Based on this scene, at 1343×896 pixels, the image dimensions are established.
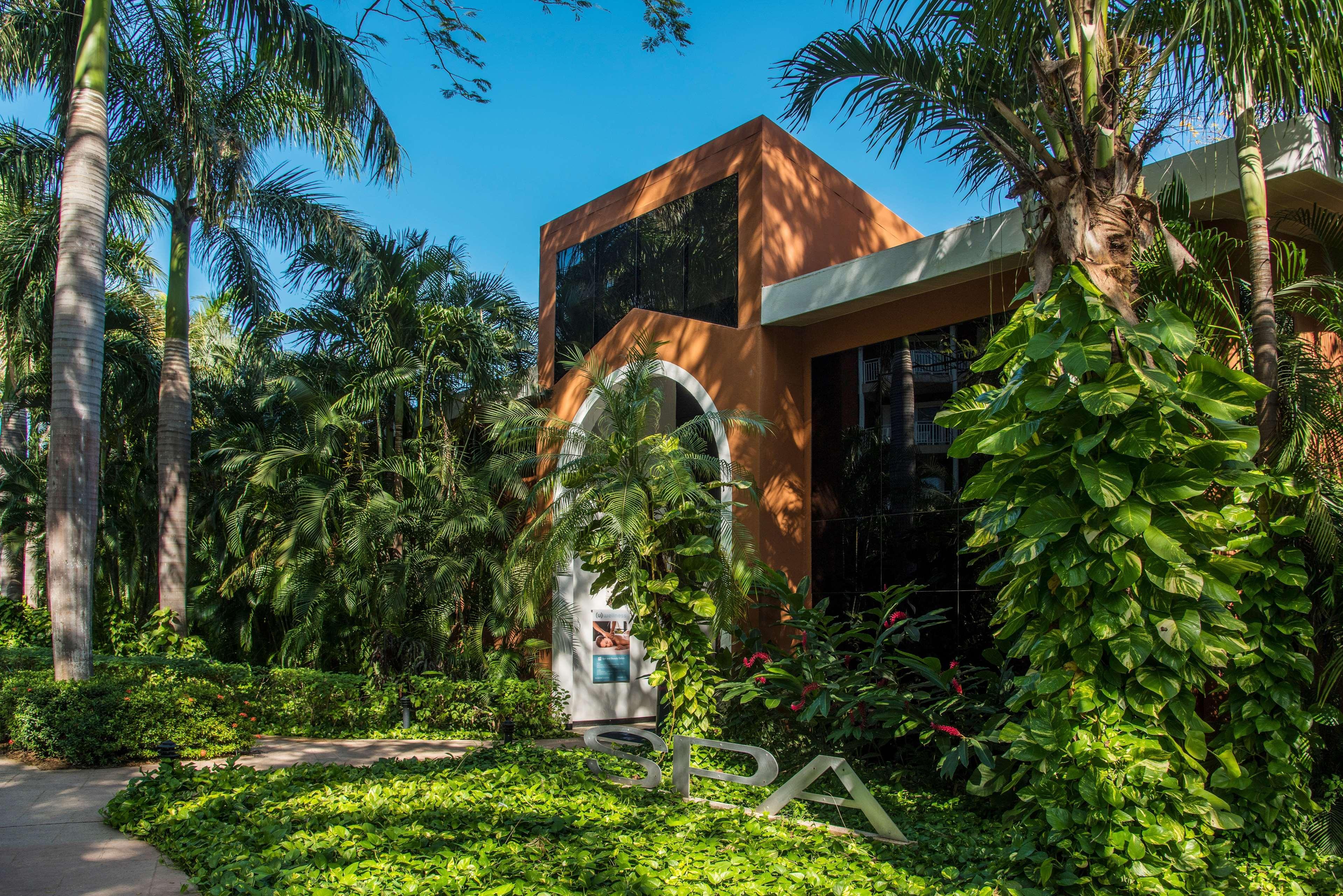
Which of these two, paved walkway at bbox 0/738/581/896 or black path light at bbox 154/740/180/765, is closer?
paved walkway at bbox 0/738/581/896

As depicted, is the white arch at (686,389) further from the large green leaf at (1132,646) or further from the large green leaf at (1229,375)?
the large green leaf at (1132,646)

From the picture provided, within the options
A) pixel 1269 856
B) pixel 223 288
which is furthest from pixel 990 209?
pixel 223 288

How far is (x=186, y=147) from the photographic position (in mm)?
12469

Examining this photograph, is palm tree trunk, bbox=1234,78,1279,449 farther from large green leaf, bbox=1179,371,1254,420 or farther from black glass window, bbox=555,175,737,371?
black glass window, bbox=555,175,737,371

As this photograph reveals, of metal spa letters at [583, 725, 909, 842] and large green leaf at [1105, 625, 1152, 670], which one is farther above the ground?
large green leaf at [1105, 625, 1152, 670]

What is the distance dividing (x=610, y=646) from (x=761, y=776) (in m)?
7.27

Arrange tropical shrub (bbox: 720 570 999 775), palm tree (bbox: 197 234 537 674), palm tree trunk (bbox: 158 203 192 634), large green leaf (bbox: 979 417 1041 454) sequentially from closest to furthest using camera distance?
large green leaf (bbox: 979 417 1041 454) → tropical shrub (bbox: 720 570 999 775) → palm tree (bbox: 197 234 537 674) → palm tree trunk (bbox: 158 203 192 634)

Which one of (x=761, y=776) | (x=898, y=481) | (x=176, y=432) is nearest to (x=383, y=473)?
(x=176, y=432)

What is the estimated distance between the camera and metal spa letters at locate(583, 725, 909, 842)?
220 inches

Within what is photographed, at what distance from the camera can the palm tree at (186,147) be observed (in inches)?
468

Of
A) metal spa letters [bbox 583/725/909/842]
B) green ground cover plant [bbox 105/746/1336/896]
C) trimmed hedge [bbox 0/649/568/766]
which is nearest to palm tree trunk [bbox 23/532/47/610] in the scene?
trimmed hedge [bbox 0/649/568/766]

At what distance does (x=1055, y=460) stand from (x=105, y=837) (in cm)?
633

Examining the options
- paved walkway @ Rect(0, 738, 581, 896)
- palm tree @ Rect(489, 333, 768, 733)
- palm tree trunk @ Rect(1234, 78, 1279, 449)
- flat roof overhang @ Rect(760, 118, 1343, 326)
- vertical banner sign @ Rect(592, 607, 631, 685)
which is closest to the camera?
paved walkway @ Rect(0, 738, 581, 896)

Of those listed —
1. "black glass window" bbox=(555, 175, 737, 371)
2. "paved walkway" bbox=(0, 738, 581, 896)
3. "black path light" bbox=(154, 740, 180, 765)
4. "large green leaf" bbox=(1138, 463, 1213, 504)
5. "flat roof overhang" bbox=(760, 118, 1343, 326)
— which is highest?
"black glass window" bbox=(555, 175, 737, 371)
